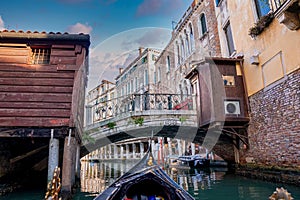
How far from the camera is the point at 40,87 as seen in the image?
4.78 meters

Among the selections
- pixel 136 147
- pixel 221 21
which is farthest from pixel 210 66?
pixel 136 147

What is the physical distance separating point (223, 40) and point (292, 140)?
4.97 metres

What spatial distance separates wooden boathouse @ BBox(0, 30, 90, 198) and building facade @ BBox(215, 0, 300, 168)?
459 centimetres

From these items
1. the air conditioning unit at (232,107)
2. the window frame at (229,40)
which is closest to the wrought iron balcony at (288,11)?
the air conditioning unit at (232,107)

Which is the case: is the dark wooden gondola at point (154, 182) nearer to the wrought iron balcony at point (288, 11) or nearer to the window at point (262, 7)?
the wrought iron balcony at point (288, 11)

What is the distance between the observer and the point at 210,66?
6.66 metres

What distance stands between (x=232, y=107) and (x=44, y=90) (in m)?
5.17

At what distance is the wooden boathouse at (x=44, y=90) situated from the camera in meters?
4.36

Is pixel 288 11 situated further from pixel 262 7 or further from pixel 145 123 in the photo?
pixel 145 123

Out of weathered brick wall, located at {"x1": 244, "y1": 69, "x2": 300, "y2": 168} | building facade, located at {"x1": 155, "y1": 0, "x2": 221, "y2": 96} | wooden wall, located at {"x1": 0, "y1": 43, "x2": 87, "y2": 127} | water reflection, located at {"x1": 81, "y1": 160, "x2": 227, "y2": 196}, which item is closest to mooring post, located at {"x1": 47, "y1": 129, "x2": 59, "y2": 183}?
wooden wall, located at {"x1": 0, "y1": 43, "x2": 87, "y2": 127}

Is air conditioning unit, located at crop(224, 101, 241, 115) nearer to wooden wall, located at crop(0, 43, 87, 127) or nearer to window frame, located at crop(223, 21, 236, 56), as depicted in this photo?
window frame, located at crop(223, 21, 236, 56)

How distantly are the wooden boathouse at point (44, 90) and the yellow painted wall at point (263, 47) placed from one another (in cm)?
461

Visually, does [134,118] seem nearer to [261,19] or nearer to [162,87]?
[261,19]

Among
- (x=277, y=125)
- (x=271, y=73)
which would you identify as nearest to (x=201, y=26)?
(x=271, y=73)
